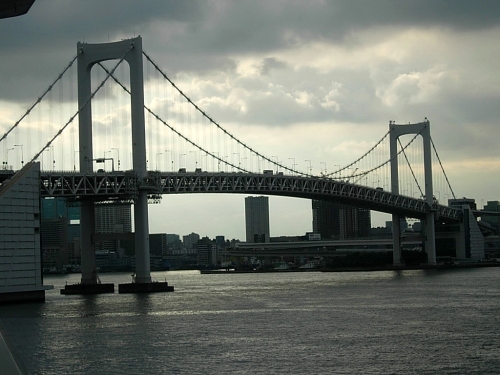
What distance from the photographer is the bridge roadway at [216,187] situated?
1724 inches

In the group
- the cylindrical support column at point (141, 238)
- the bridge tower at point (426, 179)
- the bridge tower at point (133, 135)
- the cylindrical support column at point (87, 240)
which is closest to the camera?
the bridge tower at point (133, 135)

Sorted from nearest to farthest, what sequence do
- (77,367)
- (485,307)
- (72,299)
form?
1. (77,367)
2. (485,307)
3. (72,299)

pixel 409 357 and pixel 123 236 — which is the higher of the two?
pixel 123 236

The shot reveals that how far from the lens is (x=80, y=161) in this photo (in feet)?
147

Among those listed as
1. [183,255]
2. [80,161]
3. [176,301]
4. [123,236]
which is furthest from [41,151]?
[183,255]

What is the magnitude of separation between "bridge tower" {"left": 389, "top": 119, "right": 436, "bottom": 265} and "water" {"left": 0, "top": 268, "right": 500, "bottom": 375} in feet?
123

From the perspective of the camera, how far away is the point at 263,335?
23.7 meters

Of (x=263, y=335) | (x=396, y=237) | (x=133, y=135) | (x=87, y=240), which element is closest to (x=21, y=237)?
(x=133, y=135)

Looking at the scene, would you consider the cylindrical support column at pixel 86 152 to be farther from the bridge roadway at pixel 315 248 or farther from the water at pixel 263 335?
the bridge roadway at pixel 315 248

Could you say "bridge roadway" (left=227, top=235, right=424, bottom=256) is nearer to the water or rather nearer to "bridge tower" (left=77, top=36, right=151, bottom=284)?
"bridge tower" (left=77, top=36, right=151, bottom=284)

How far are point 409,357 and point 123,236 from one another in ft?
92.5

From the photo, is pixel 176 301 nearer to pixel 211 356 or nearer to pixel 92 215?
pixel 92 215

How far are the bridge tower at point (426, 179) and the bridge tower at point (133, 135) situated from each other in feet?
115

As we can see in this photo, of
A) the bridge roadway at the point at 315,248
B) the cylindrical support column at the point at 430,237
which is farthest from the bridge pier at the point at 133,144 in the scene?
the bridge roadway at the point at 315,248
